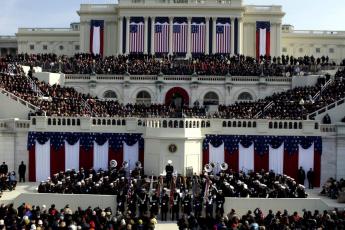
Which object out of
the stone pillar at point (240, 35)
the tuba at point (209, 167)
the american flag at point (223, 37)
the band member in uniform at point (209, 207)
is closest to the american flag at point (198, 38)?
the american flag at point (223, 37)

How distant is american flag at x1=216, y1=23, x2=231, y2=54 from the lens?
9619 cm

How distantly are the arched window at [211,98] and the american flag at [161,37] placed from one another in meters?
19.0

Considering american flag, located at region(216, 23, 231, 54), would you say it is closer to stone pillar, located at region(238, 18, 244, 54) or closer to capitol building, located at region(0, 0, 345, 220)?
capitol building, located at region(0, 0, 345, 220)

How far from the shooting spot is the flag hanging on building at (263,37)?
323 feet

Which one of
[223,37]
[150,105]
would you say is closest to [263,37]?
[223,37]

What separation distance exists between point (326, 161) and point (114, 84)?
3097 cm

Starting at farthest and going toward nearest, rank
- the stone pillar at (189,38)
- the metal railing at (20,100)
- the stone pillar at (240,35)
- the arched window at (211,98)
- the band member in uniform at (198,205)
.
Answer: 1. the stone pillar at (189,38)
2. the stone pillar at (240,35)
3. the arched window at (211,98)
4. the metal railing at (20,100)
5. the band member in uniform at (198,205)

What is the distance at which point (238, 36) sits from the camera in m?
96.2

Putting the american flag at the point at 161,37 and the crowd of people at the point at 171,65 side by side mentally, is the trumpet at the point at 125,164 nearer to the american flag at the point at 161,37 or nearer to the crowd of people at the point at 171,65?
the crowd of people at the point at 171,65

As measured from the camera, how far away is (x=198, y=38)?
316 ft

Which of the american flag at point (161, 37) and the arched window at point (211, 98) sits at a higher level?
the american flag at point (161, 37)

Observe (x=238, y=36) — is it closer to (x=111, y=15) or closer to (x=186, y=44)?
(x=186, y=44)

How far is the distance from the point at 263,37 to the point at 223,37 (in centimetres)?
605

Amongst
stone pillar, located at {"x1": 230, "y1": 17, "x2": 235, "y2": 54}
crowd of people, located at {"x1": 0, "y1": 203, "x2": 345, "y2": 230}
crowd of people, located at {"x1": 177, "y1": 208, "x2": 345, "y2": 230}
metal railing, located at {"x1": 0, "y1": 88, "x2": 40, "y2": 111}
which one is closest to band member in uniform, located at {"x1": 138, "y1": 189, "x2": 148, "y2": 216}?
A: crowd of people, located at {"x1": 0, "y1": 203, "x2": 345, "y2": 230}
